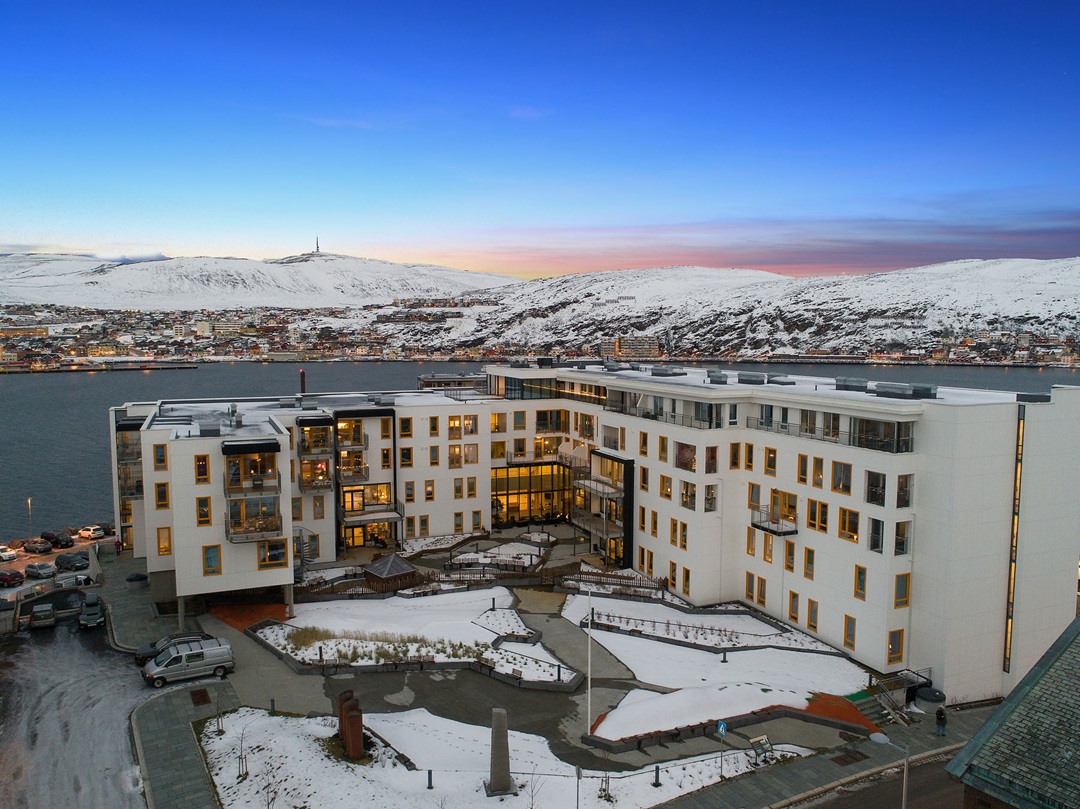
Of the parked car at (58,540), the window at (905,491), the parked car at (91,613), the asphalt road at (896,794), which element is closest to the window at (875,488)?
the window at (905,491)

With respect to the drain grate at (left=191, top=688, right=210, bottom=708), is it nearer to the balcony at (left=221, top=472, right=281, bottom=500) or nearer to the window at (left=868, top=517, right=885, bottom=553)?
the balcony at (left=221, top=472, right=281, bottom=500)

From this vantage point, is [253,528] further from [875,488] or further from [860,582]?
[875,488]

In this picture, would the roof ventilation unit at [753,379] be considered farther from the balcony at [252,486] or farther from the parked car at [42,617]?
the parked car at [42,617]

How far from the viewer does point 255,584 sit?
112 feet

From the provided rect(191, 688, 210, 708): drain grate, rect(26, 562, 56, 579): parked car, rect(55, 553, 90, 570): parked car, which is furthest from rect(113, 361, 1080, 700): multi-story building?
rect(191, 688, 210, 708): drain grate

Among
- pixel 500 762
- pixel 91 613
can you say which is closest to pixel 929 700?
pixel 500 762

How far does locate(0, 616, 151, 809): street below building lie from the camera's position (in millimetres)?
21141

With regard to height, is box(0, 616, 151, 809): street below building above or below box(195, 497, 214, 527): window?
below

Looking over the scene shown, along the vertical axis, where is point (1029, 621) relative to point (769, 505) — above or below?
below

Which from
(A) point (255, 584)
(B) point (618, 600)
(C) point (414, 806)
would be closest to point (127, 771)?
(C) point (414, 806)

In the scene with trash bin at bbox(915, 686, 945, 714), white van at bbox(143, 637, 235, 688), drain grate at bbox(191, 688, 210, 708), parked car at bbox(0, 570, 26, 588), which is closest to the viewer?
drain grate at bbox(191, 688, 210, 708)

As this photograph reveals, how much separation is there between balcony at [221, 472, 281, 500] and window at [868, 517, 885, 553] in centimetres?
2611

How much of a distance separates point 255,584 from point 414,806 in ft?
58.2

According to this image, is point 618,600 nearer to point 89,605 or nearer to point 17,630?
point 89,605
